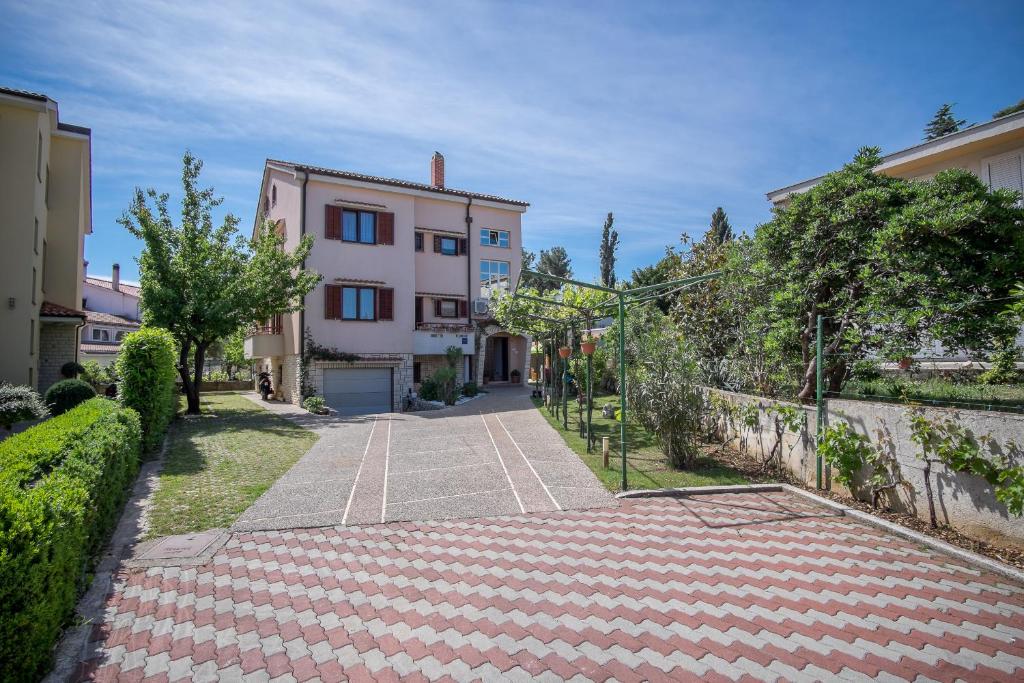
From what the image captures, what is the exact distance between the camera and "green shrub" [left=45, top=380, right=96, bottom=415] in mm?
14570

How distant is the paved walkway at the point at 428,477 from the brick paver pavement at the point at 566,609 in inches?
31.3

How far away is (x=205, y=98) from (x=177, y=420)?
36.1ft

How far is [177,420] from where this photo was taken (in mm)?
16359

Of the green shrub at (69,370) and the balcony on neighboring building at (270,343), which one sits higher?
the balcony on neighboring building at (270,343)

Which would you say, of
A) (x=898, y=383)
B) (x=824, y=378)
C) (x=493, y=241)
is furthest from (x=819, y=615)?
(x=493, y=241)

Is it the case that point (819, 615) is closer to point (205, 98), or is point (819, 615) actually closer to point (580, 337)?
point (580, 337)

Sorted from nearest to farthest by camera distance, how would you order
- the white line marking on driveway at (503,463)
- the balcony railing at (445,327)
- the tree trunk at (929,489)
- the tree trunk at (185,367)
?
the tree trunk at (929,489) → the white line marking on driveway at (503,463) → the tree trunk at (185,367) → the balcony railing at (445,327)

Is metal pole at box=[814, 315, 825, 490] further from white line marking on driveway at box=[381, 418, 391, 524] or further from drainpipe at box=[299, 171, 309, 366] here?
drainpipe at box=[299, 171, 309, 366]

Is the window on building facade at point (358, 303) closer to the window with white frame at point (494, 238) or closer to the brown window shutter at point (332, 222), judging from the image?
the brown window shutter at point (332, 222)

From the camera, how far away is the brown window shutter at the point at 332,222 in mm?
21516

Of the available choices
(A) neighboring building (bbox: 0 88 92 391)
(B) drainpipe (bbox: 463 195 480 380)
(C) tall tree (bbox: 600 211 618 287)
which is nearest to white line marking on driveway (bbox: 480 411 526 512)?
(B) drainpipe (bbox: 463 195 480 380)

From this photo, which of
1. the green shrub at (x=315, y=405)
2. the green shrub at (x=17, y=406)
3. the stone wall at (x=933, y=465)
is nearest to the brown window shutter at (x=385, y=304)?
the green shrub at (x=315, y=405)

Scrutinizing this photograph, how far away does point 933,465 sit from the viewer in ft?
20.3

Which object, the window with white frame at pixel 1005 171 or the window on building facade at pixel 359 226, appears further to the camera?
the window on building facade at pixel 359 226
